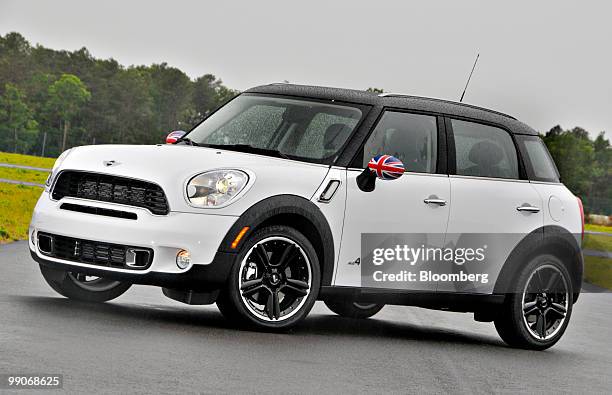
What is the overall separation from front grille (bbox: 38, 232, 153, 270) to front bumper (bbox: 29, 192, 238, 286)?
1.5 inches

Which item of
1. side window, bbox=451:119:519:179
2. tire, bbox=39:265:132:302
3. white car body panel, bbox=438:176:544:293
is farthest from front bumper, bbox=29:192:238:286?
side window, bbox=451:119:519:179

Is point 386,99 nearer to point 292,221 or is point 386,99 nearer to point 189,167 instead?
point 292,221

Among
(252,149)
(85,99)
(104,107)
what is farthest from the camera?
(104,107)

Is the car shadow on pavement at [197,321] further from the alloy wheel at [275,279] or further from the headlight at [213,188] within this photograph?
the headlight at [213,188]

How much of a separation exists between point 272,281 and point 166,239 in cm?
86

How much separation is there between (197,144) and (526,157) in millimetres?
3009

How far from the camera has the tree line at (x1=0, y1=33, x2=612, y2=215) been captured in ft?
462

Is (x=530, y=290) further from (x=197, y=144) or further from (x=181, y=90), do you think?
(x=181, y=90)

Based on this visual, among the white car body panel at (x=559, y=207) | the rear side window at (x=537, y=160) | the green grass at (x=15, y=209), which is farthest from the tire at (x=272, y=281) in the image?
the green grass at (x=15, y=209)

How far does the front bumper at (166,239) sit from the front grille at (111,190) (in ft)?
0.22

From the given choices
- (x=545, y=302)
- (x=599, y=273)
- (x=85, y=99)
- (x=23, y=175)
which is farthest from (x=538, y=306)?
(x=85, y=99)

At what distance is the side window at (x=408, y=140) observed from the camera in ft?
32.1

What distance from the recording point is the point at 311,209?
9062 millimetres

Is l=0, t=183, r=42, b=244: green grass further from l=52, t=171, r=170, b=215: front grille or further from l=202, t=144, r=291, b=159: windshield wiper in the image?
l=52, t=171, r=170, b=215: front grille
